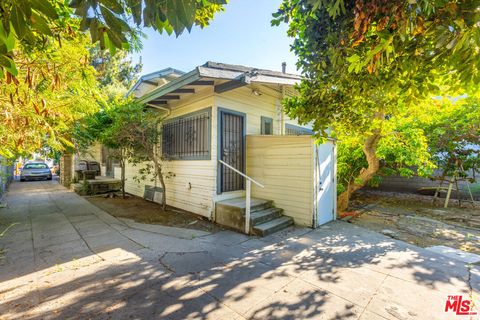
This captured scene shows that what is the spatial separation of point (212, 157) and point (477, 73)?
14.1ft

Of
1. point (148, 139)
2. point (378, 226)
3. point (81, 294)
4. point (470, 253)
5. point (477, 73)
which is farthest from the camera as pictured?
point (148, 139)

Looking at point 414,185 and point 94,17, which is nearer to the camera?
point 94,17

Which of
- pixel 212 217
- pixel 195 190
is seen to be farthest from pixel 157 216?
pixel 212 217

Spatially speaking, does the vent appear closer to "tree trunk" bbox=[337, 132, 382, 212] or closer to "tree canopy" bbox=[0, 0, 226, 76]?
"tree trunk" bbox=[337, 132, 382, 212]

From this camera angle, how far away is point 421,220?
540cm

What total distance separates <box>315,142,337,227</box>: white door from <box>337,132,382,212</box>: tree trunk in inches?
46.9

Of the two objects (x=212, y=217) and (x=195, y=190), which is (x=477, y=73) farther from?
(x=195, y=190)

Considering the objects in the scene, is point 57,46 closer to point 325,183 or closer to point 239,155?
point 239,155

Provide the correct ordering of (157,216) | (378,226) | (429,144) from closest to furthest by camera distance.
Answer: (378,226)
(157,216)
(429,144)

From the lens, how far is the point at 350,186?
261 inches

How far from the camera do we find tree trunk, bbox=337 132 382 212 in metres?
5.71

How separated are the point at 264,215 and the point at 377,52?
3619mm

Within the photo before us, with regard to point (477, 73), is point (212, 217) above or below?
below

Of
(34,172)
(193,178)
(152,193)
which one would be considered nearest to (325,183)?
(193,178)
